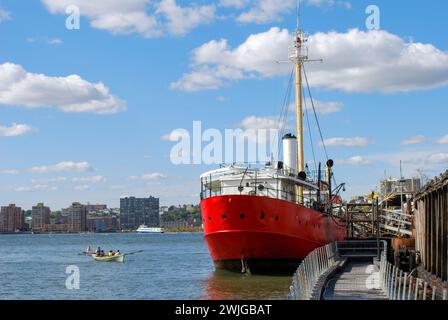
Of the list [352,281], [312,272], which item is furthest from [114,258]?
[312,272]

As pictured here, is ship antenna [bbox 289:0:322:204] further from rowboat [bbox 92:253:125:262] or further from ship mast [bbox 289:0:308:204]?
rowboat [bbox 92:253:125:262]

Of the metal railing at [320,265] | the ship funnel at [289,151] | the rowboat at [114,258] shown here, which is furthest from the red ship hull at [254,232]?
the rowboat at [114,258]

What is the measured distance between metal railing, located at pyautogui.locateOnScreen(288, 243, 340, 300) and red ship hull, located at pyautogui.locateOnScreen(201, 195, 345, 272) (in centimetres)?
385

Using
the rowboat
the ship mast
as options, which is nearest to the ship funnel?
the ship mast

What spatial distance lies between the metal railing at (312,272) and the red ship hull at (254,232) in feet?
12.6

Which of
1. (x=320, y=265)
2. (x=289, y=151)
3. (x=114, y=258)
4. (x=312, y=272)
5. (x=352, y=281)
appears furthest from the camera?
(x=114, y=258)

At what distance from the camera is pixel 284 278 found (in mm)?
37875

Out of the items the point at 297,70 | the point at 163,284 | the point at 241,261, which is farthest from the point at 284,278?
the point at 297,70

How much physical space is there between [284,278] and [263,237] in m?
2.96

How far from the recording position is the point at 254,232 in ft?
120

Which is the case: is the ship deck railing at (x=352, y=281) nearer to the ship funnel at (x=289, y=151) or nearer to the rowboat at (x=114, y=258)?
the ship funnel at (x=289, y=151)

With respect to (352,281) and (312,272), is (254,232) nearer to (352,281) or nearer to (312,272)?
(352,281)

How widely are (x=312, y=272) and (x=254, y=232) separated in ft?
45.3
